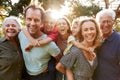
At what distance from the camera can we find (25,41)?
3.95 meters

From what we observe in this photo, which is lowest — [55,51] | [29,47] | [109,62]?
[109,62]

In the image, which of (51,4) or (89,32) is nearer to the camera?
(89,32)

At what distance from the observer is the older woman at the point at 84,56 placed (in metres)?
3.69

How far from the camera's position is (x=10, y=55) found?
3906mm

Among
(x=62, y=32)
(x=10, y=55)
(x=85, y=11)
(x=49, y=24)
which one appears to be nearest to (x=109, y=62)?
(x=62, y=32)

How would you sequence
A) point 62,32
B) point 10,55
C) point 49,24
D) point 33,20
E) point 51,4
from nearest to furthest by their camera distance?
point 33,20 < point 10,55 < point 49,24 < point 62,32 < point 51,4

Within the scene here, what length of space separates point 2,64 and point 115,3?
13346 millimetres

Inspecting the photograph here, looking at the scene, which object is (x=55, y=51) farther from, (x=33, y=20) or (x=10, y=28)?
(x=10, y=28)

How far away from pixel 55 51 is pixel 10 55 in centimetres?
57

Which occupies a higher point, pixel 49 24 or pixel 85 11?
pixel 49 24

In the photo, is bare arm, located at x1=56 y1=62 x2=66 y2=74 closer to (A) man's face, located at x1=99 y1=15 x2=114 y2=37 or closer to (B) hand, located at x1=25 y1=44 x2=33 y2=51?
(B) hand, located at x1=25 y1=44 x2=33 y2=51

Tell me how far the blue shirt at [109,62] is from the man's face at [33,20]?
867 mm

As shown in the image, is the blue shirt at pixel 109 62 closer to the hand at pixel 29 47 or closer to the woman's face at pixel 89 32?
the woman's face at pixel 89 32

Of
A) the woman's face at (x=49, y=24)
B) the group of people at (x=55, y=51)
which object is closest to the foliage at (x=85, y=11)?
the woman's face at (x=49, y=24)
